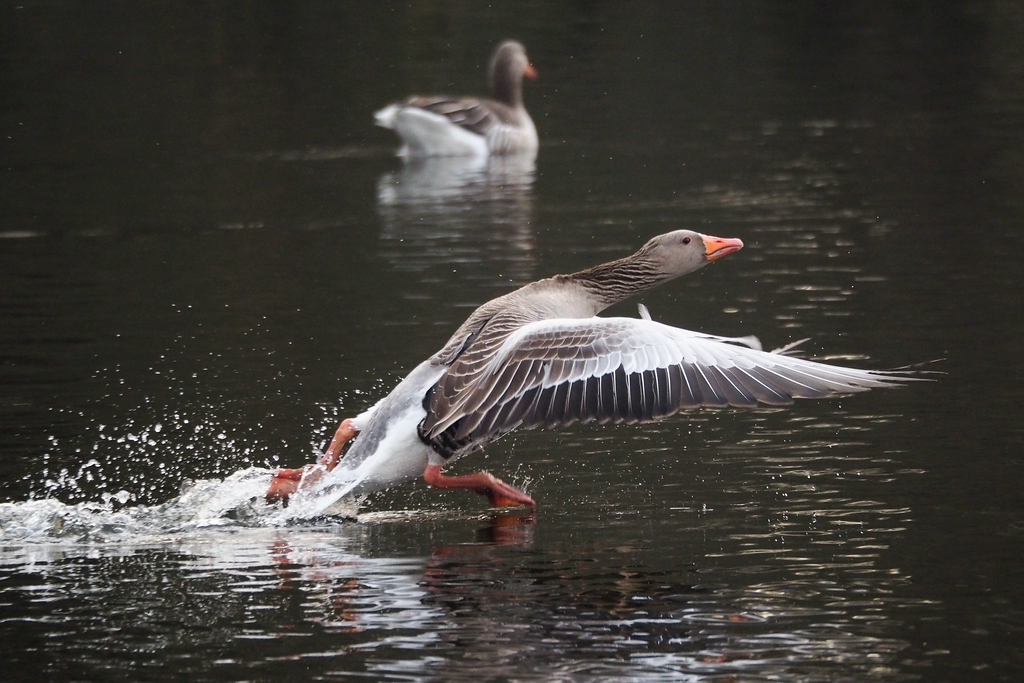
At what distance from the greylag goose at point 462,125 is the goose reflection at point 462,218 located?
0.21 meters

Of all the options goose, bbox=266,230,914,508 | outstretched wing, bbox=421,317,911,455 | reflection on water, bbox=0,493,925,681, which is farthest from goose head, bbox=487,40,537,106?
reflection on water, bbox=0,493,925,681

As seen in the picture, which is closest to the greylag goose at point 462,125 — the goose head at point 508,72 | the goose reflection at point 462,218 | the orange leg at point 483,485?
the goose head at point 508,72

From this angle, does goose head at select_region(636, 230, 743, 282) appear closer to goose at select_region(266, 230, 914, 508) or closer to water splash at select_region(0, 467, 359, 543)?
goose at select_region(266, 230, 914, 508)

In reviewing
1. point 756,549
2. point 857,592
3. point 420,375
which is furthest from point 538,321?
point 857,592

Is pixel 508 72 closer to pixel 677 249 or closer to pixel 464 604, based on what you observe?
pixel 677 249

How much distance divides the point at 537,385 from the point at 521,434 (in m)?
2.06

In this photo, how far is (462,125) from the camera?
862 inches

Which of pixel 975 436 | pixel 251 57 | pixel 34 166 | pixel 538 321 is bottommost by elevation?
pixel 975 436

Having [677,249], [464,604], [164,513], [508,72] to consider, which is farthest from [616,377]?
[508,72]

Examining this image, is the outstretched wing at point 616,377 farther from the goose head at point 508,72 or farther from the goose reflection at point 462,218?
the goose head at point 508,72

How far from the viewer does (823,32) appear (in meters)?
32.1

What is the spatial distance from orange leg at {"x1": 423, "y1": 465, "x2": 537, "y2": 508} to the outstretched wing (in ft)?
0.96

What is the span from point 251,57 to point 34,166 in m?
12.1

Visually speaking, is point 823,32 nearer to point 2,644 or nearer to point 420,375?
point 420,375
